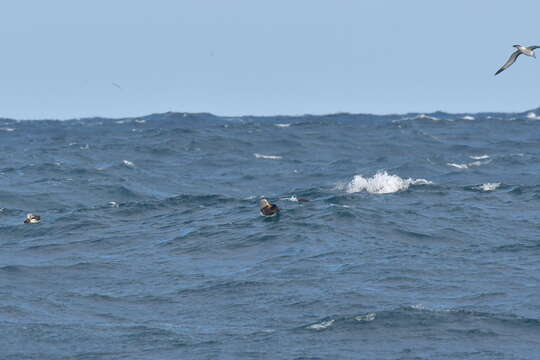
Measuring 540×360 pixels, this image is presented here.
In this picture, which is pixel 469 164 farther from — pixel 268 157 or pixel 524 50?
pixel 524 50

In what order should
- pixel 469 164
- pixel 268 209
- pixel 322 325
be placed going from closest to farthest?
pixel 322 325 → pixel 268 209 → pixel 469 164

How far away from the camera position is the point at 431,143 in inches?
2820

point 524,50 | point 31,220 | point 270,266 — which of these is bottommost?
point 270,266

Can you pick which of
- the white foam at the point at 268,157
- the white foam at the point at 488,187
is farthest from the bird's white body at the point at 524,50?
the white foam at the point at 268,157

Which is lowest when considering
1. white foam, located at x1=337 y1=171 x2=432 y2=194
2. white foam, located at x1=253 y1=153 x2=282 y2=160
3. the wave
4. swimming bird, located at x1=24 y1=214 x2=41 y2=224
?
the wave

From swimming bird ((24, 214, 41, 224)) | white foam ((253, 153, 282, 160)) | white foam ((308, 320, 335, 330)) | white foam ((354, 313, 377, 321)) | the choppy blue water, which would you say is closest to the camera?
the choppy blue water

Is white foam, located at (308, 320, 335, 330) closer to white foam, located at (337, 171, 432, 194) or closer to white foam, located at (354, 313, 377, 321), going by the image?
white foam, located at (354, 313, 377, 321)

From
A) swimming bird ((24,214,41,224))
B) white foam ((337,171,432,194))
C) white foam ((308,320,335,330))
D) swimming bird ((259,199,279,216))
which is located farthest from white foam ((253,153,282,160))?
white foam ((308,320,335,330))

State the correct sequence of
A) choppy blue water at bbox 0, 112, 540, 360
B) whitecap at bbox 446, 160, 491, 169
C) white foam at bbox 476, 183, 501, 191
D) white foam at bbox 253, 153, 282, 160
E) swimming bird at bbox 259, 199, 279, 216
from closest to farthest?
1. choppy blue water at bbox 0, 112, 540, 360
2. swimming bird at bbox 259, 199, 279, 216
3. white foam at bbox 476, 183, 501, 191
4. whitecap at bbox 446, 160, 491, 169
5. white foam at bbox 253, 153, 282, 160

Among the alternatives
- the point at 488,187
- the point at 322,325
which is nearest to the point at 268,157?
the point at 488,187

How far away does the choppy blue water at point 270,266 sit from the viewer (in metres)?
20.8

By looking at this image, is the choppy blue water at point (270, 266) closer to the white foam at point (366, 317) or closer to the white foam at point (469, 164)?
the white foam at point (366, 317)

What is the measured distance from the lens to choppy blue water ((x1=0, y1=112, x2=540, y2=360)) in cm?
2084

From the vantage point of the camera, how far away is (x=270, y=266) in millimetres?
27312
